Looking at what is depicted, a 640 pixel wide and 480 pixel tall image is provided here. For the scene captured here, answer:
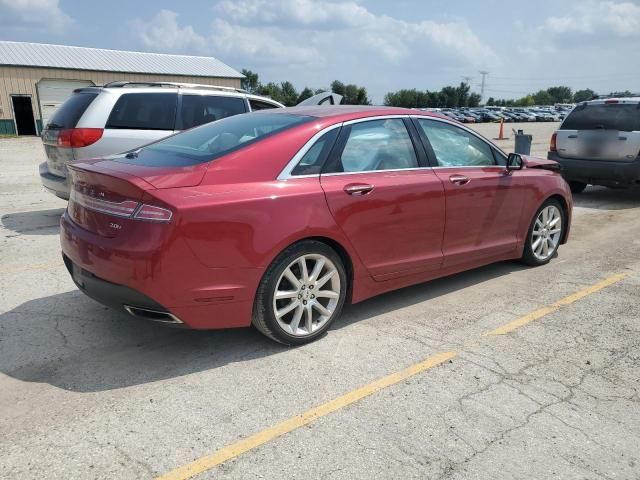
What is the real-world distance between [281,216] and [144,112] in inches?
184

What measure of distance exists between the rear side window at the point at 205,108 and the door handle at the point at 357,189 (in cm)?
442

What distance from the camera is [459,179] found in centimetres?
480

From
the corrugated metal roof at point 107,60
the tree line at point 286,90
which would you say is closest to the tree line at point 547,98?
the tree line at point 286,90

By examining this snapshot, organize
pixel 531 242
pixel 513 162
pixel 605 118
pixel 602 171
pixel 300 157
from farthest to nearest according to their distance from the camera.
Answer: pixel 605 118 → pixel 602 171 → pixel 531 242 → pixel 513 162 → pixel 300 157

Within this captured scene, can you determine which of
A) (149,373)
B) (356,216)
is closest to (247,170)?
(356,216)

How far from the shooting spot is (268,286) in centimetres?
362

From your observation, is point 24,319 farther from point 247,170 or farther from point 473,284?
point 473,284

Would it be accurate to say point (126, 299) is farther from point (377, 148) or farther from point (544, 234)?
point (544, 234)

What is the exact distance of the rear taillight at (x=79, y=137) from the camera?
6938 millimetres

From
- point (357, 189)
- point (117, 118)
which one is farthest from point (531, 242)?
point (117, 118)

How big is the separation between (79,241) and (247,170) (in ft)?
3.88

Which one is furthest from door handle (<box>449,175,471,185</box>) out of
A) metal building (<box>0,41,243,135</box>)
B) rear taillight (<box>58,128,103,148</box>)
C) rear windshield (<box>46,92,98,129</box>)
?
metal building (<box>0,41,243,135</box>)

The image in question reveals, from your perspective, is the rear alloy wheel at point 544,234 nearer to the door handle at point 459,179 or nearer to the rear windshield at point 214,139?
the door handle at point 459,179

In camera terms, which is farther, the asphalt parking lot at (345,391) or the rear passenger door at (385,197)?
the rear passenger door at (385,197)
